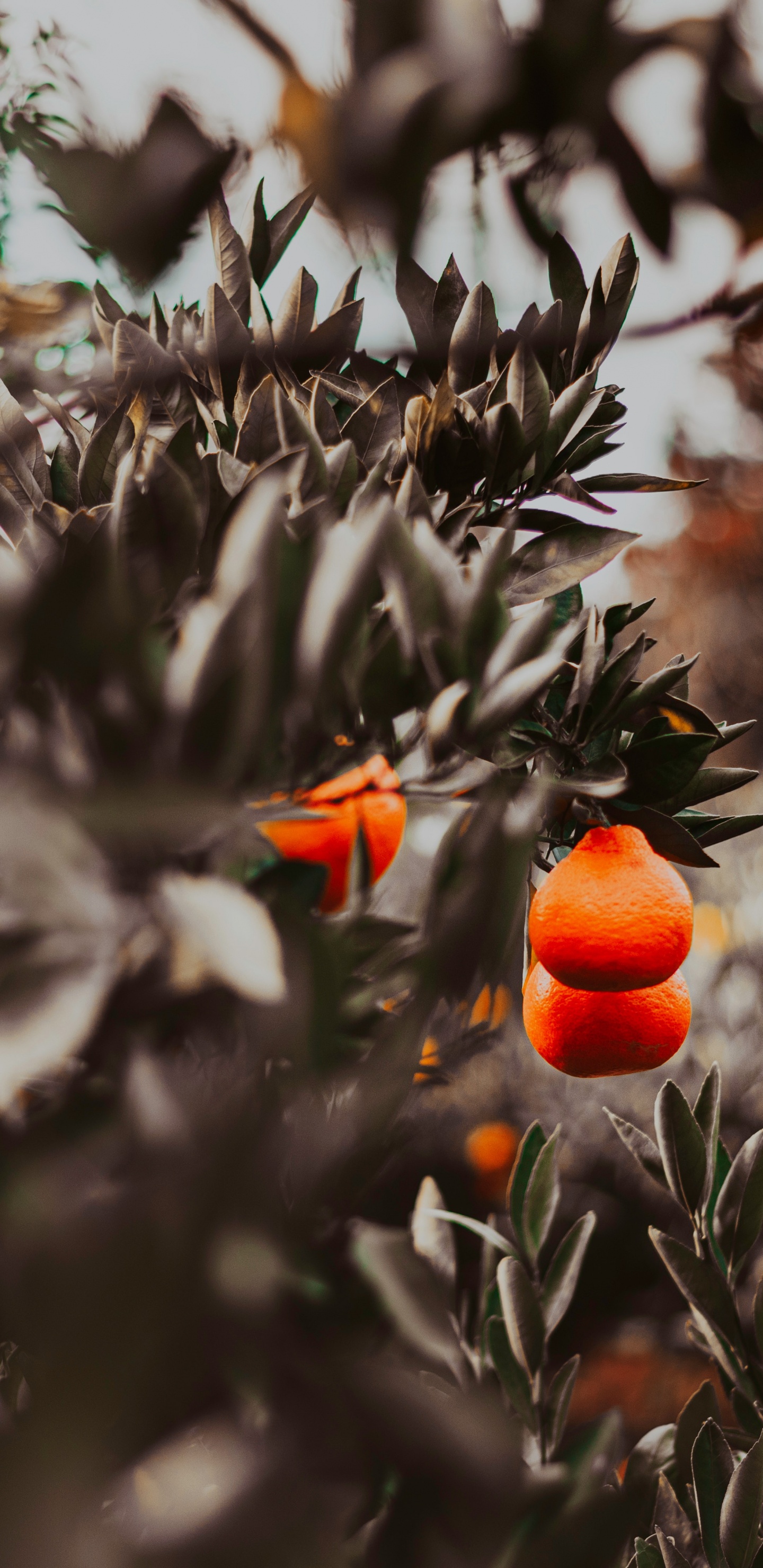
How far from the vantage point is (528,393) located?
18.4 inches

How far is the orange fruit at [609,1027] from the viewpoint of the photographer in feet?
1.96

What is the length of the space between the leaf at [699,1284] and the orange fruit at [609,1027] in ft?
0.39

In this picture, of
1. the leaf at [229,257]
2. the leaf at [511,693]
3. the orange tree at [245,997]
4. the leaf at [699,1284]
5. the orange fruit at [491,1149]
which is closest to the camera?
the orange tree at [245,997]

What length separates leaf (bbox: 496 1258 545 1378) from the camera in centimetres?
58

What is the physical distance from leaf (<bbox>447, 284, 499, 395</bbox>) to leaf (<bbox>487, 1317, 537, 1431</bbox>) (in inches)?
22.6

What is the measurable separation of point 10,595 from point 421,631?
14 cm

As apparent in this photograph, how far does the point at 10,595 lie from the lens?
22 centimetres

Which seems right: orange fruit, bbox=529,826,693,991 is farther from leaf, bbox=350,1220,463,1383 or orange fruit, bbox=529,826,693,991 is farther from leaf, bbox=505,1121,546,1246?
leaf, bbox=350,1220,463,1383

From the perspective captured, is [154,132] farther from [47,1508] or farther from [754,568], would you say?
[754,568]

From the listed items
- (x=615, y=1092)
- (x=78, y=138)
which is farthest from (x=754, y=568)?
(x=78, y=138)

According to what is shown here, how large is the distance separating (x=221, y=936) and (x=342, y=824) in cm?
14

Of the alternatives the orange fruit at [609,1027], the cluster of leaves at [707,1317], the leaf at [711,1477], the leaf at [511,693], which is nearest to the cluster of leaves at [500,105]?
the leaf at [511,693]

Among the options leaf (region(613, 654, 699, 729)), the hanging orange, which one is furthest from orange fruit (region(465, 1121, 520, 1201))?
the hanging orange

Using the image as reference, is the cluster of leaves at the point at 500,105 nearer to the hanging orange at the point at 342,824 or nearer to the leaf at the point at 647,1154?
the hanging orange at the point at 342,824
